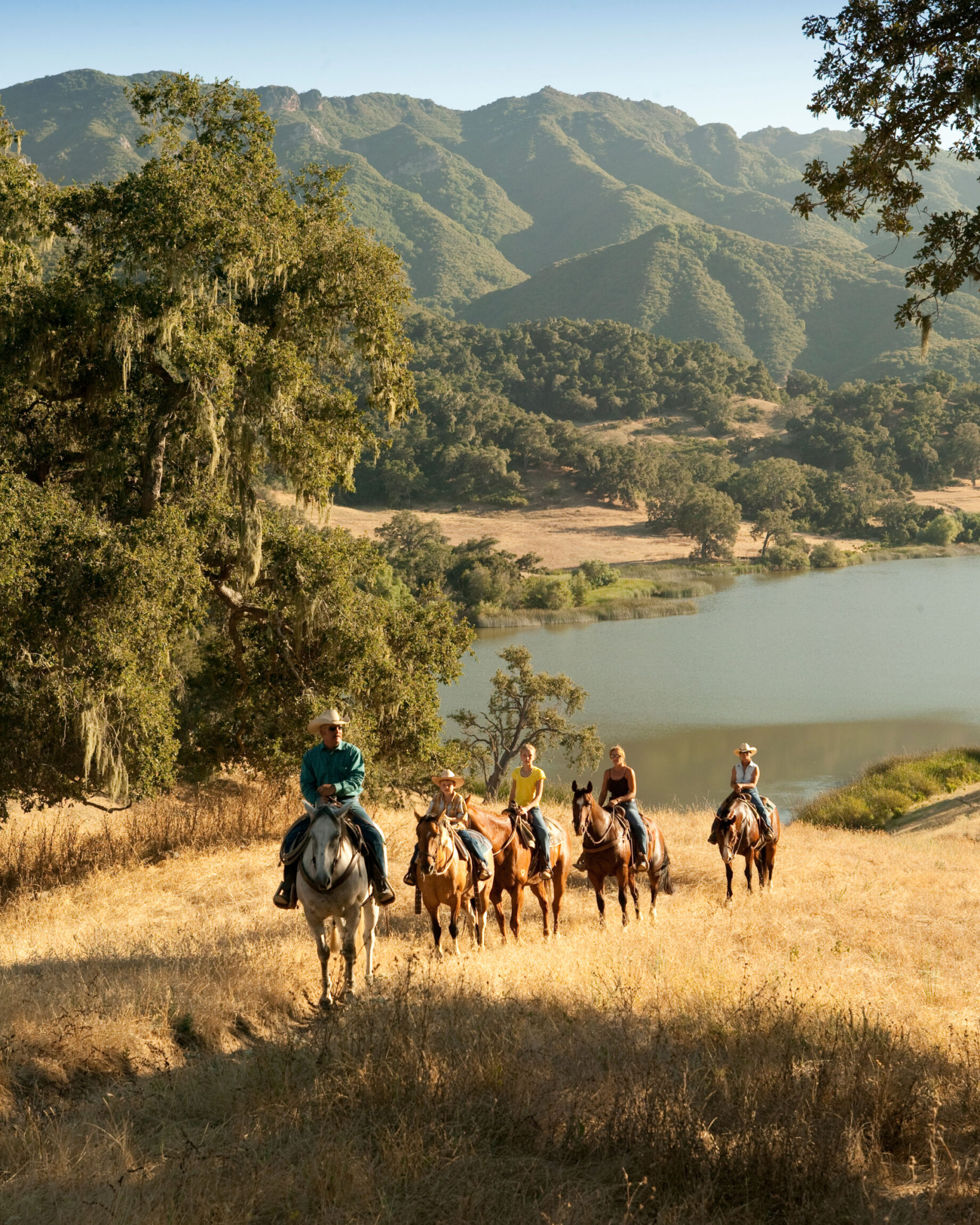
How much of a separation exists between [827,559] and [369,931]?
79.5 meters

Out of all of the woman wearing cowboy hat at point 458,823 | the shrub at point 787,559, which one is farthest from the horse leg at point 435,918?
the shrub at point 787,559

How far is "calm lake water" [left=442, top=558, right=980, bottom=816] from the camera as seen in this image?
31.8 meters

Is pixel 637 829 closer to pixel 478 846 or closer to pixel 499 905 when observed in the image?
pixel 499 905

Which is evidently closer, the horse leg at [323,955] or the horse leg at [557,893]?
the horse leg at [323,955]

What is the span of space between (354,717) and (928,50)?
35.8 ft

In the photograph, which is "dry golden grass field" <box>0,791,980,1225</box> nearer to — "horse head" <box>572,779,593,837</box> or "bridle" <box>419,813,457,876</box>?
"bridle" <box>419,813,457,876</box>

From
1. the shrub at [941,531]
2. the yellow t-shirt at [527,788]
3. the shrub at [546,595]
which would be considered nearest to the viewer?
the yellow t-shirt at [527,788]

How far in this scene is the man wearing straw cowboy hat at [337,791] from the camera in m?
7.22

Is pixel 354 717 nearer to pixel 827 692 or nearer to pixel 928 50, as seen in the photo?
pixel 928 50

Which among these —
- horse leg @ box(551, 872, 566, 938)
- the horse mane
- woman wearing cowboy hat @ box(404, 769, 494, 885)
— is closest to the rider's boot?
woman wearing cowboy hat @ box(404, 769, 494, 885)

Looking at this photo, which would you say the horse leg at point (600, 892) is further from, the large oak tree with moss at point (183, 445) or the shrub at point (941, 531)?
the shrub at point (941, 531)

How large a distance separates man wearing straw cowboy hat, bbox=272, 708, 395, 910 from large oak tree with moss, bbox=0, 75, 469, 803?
5212mm

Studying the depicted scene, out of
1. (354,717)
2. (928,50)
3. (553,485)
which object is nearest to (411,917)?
(354,717)

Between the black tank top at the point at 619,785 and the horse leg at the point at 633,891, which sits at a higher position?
the black tank top at the point at 619,785
